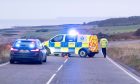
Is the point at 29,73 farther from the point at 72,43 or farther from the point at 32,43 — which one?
the point at 72,43

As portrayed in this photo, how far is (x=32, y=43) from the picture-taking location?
34.3 metres

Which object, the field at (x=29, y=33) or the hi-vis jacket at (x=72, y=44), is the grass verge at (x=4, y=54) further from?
the hi-vis jacket at (x=72, y=44)

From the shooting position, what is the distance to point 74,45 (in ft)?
155

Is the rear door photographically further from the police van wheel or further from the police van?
the police van wheel

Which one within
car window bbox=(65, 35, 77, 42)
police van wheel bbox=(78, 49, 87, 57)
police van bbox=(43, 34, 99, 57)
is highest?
car window bbox=(65, 35, 77, 42)

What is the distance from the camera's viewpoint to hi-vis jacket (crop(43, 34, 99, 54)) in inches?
1858

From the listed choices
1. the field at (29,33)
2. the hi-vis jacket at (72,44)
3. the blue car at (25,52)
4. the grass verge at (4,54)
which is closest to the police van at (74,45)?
the hi-vis jacket at (72,44)

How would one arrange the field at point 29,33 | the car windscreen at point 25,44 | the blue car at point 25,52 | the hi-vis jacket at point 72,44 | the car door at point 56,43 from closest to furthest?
the blue car at point 25,52
the car windscreen at point 25,44
the hi-vis jacket at point 72,44
the car door at point 56,43
the field at point 29,33

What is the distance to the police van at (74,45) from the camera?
47094mm

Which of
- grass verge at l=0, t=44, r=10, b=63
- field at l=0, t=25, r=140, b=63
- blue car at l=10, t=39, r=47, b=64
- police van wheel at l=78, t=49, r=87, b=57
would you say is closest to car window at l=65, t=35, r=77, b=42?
police van wheel at l=78, t=49, r=87, b=57

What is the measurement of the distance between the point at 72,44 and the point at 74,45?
0.16m

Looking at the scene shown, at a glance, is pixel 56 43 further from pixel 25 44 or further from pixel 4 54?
pixel 25 44

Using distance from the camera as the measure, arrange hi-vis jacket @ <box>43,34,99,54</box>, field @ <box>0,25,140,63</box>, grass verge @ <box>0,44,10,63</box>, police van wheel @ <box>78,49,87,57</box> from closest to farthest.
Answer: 1. grass verge @ <box>0,44,10,63</box>
2. police van wheel @ <box>78,49,87,57</box>
3. hi-vis jacket @ <box>43,34,99,54</box>
4. field @ <box>0,25,140,63</box>

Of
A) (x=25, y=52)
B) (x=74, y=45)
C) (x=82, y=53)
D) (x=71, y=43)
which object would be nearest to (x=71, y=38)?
(x=71, y=43)
